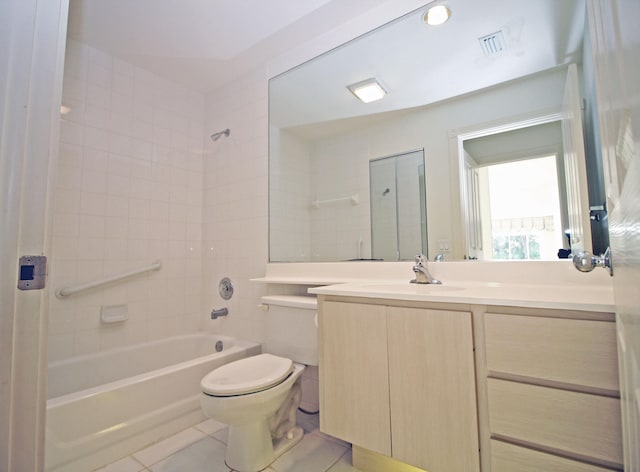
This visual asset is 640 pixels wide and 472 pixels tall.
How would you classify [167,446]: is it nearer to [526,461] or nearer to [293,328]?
[293,328]

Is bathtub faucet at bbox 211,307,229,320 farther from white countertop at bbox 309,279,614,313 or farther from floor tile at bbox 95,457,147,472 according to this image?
white countertop at bbox 309,279,614,313

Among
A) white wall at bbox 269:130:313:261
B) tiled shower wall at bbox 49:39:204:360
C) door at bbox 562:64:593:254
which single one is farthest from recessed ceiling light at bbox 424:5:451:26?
tiled shower wall at bbox 49:39:204:360

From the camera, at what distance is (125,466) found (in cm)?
132

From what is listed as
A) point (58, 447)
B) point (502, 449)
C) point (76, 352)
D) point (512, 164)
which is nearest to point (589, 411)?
point (502, 449)

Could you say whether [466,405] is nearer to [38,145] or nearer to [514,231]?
[514,231]

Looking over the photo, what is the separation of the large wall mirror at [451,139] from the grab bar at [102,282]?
90 cm

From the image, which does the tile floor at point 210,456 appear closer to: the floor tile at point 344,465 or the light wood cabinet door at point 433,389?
the floor tile at point 344,465

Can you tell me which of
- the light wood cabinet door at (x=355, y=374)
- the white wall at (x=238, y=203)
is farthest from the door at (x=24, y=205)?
the white wall at (x=238, y=203)

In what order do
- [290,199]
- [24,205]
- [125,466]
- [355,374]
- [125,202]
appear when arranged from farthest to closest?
[290,199], [125,202], [125,466], [355,374], [24,205]

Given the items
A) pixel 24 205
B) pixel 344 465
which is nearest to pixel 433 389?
pixel 344 465

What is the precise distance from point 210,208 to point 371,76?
1.60 meters

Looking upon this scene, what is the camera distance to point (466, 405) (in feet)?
3.07

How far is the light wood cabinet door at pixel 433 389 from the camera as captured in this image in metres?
0.94

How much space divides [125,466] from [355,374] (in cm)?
114
